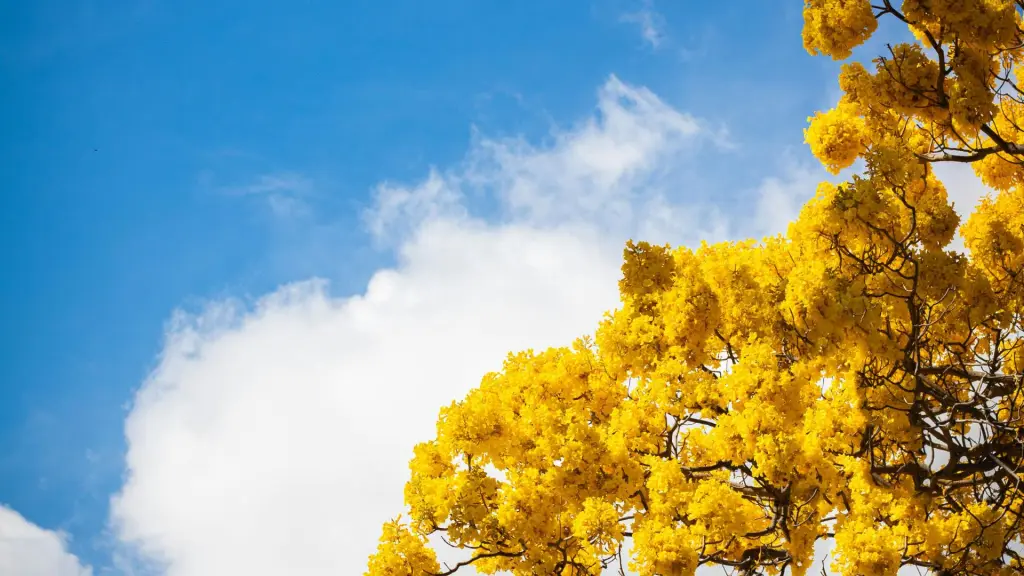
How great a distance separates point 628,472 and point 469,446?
6.49ft

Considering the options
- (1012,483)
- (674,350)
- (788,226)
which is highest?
(788,226)

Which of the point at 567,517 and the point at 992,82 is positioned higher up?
the point at 992,82

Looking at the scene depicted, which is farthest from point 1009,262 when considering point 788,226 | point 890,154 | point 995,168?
point 890,154

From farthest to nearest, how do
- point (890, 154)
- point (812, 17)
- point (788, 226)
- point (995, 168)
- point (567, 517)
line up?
1. point (995, 168)
2. point (567, 517)
3. point (788, 226)
4. point (812, 17)
5. point (890, 154)

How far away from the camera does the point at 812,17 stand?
7098 millimetres

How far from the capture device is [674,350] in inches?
315

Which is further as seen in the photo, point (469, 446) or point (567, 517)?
point (469, 446)

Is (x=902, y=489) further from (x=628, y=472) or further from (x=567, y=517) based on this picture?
(x=567, y=517)

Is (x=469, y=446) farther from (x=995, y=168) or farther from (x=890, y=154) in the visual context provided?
(x=995, y=168)

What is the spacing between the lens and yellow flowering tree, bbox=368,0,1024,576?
6707 millimetres

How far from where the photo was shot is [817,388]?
9.20 meters

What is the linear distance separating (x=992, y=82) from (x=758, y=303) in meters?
2.66

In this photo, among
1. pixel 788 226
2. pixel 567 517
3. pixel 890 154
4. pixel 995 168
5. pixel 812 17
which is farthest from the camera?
pixel 995 168

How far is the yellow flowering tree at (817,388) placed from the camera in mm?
6707
